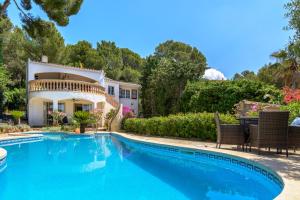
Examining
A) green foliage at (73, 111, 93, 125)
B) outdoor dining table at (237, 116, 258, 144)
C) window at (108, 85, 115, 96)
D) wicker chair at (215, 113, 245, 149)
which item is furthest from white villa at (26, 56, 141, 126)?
outdoor dining table at (237, 116, 258, 144)

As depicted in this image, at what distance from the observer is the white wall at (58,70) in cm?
2145

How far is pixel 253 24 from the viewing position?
52.9 feet

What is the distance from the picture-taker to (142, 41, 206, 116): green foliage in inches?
893

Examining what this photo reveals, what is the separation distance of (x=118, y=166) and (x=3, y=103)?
1682 cm

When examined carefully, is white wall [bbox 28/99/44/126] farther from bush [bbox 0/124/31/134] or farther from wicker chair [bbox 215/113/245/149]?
wicker chair [bbox 215/113/245/149]

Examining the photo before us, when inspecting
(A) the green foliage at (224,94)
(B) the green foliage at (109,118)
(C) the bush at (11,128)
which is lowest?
(C) the bush at (11,128)

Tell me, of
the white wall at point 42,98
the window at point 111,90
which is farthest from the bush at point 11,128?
the window at point 111,90

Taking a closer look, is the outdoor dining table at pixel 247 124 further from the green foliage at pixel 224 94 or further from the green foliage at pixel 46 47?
the green foliage at pixel 46 47

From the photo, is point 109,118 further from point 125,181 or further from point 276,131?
point 276,131

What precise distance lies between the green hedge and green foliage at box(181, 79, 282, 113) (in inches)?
176

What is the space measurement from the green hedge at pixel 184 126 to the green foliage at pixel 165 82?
7.14 meters

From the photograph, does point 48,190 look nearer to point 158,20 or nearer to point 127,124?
point 127,124

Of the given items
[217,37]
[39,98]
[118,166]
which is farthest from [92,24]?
[118,166]

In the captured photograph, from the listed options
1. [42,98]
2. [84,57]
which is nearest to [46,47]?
[84,57]
